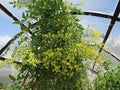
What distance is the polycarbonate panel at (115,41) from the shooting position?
7596 mm

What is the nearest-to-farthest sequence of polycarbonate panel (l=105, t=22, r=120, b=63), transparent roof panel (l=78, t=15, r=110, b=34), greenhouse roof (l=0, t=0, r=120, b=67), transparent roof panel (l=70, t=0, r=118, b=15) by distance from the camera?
greenhouse roof (l=0, t=0, r=120, b=67) → transparent roof panel (l=70, t=0, r=118, b=15) → transparent roof panel (l=78, t=15, r=110, b=34) → polycarbonate panel (l=105, t=22, r=120, b=63)

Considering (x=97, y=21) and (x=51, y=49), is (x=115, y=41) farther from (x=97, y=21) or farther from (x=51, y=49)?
(x=51, y=49)

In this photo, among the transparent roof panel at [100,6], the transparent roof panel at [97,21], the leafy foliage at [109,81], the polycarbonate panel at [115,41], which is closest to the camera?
the transparent roof panel at [100,6]

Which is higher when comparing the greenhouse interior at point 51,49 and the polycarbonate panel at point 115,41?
the greenhouse interior at point 51,49

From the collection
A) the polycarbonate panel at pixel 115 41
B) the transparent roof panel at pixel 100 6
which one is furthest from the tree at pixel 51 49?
the polycarbonate panel at pixel 115 41

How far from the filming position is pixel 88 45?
4172 mm

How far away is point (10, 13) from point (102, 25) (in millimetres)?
2295

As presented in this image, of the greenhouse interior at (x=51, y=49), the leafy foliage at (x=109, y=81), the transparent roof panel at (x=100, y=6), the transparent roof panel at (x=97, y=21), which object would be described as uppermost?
the greenhouse interior at (x=51, y=49)

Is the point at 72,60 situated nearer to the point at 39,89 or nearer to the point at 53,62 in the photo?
the point at 53,62

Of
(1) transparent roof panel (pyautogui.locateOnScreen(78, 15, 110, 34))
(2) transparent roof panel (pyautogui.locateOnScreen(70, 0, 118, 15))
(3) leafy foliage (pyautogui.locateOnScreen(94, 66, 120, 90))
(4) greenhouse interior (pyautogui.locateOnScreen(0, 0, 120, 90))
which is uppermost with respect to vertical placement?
(4) greenhouse interior (pyautogui.locateOnScreen(0, 0, 120, 90))

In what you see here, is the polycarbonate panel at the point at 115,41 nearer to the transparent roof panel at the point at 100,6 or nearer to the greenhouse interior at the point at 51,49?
the transparent roof panel at the point at 100,6

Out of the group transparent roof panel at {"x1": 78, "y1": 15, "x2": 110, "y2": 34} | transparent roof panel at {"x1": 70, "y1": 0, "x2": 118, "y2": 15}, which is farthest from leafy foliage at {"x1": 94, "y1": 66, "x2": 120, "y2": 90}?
transparent roof panel at {"x1": 70, "y1": 0, "x2": 118, "y2": 15}

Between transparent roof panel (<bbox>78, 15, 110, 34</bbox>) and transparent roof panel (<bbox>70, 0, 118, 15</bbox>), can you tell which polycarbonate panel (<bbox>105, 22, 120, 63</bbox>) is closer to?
transparent roof panel (<bbox>78, 15, 110, 34</bbox>)

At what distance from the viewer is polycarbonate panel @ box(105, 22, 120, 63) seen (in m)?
7.60
